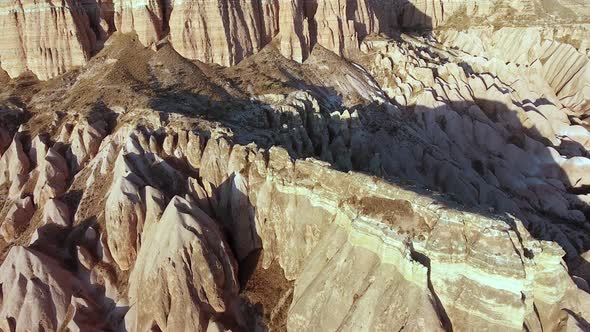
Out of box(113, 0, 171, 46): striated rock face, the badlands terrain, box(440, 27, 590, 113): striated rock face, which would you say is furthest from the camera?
box(440, 27, 590, 113): striated rock face

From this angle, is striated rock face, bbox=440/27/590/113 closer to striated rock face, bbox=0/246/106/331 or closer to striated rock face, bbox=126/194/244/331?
striated rock face, bbox=126/194/244/331

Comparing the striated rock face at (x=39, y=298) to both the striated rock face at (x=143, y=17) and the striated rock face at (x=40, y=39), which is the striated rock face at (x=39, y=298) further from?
the striated rock face at (x=143, y=17)

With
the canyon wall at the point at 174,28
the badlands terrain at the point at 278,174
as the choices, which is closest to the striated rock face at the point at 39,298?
the badlands terrain at the point at 278,174

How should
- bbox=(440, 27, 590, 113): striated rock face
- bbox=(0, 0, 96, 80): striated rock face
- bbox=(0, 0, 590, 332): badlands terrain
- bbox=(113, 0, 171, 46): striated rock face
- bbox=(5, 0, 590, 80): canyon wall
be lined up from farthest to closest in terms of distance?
bbox=(440, 27, 590, 113): striated rock face
bbox=(113, 0, 171, 46): striated rock face
bbox=(5, 0, 590, 80): canyon wall
bbox=(0, 0, 96, 80): striated rock face
bbox=(0, 0, 590, 332): badlands terrain

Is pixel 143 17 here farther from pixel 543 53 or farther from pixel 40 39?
pixel 543 53

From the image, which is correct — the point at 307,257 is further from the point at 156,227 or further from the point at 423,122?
the point at 423,122

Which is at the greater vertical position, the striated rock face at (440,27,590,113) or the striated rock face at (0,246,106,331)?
the striated rock face at (440,27,590,113)

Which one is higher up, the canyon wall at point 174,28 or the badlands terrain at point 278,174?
the canyon wall at point 174,28

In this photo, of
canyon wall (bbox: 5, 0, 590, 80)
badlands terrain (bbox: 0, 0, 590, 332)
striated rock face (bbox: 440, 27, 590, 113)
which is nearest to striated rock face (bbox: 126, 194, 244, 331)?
badlands terrain (bbox: 0, 0, 590, 332)

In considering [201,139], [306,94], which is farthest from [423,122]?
[201,139]
